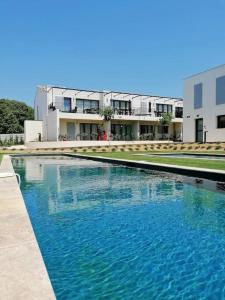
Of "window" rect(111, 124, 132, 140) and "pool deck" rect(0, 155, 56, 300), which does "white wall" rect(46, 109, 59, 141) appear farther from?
"pool deck" rect(0, 155, 56, 300)

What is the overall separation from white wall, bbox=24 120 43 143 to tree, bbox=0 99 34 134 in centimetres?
1292

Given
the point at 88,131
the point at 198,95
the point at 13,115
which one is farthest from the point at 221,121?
the point at 13,115

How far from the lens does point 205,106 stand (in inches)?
1139

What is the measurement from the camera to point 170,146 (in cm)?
2714

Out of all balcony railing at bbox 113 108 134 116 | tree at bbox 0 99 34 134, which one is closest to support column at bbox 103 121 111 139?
balcony railing at bbox 113 108 134 116

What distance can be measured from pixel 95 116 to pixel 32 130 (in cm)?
746

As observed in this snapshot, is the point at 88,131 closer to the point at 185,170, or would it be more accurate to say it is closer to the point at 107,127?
the point at 107,127

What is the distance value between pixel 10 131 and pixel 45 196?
42.5 meters

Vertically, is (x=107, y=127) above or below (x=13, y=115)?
below

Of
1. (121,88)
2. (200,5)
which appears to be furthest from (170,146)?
(121,88)

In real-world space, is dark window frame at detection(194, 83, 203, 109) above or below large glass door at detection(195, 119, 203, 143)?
above

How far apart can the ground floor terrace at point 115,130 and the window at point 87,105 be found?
1.37 meters

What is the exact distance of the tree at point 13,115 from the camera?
4781 centimetres

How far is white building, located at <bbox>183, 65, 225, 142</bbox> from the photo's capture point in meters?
27.4
